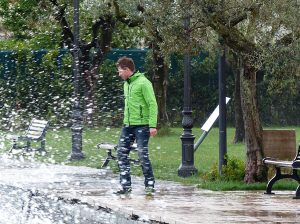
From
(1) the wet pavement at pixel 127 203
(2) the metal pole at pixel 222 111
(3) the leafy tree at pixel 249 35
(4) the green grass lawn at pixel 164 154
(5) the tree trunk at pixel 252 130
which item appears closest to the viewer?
(1) the wet pavement at pixel 127 203

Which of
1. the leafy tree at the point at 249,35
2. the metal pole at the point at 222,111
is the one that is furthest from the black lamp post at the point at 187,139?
the leafy tree at the point at 249,35

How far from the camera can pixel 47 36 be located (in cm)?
3866

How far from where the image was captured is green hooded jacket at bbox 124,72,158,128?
15.3 m

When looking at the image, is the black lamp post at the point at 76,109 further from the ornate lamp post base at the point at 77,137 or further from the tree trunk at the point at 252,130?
the tree trunk at the point at 252,130

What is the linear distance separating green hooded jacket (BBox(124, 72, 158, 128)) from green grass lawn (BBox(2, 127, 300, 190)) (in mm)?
1985

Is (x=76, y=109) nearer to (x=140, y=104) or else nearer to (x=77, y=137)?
(x=77, y=137)

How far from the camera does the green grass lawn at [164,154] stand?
Result: 57.6ft

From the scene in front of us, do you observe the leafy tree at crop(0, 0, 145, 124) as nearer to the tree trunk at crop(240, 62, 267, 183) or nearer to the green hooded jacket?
the tree trunk at crop(240, 62, 267, 183)

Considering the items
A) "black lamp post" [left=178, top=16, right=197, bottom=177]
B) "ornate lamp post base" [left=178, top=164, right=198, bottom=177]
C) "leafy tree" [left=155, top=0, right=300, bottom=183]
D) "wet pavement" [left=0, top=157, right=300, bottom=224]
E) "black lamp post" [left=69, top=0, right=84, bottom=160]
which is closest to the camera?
"wet pavement" [left=0, top=157, right=300, bottom=224]

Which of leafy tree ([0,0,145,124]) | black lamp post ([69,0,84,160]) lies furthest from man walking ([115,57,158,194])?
leafy tree ([0,0,145,124])

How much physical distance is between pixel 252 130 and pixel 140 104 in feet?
8.17

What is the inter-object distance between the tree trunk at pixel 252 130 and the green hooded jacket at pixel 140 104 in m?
2.18

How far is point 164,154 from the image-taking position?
2691 cm

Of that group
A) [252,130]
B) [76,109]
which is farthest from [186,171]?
[76,109]
